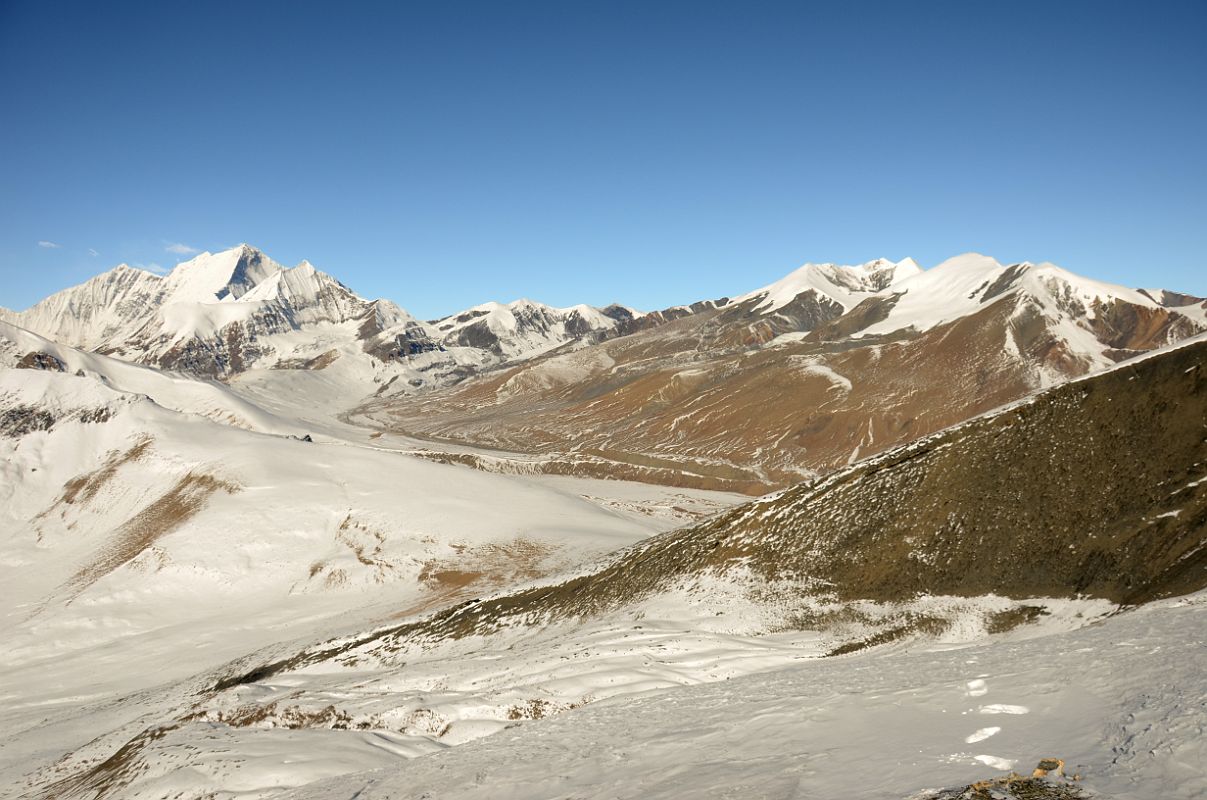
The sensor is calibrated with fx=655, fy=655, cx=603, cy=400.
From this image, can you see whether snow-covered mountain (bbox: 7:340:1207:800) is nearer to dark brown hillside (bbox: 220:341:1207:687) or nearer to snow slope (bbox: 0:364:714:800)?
dark brown hillside (bbox: 220:341:1207:687)

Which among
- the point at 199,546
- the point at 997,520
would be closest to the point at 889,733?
the point at 997,520

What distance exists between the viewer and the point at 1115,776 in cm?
788

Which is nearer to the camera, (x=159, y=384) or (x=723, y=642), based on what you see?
(x=723, y=642)

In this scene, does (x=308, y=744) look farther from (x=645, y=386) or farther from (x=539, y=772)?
(x=645, y=386)

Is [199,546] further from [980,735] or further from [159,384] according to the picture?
[159,384]

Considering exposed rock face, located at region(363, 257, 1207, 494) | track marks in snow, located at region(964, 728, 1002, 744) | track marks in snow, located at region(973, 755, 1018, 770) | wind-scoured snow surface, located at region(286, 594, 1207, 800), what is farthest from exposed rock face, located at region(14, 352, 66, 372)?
track marks in snow, located at region(973, 755, 1018, 770)

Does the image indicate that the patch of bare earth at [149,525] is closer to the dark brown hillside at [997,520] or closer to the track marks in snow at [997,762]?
the dark brown hillside at [997,520]

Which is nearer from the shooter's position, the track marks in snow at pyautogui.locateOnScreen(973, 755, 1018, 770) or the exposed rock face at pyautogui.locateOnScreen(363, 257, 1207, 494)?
the track marks in snow at pyautogui.locateOnScreen(973, 755, 1018, 770)

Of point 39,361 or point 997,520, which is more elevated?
point 39,361

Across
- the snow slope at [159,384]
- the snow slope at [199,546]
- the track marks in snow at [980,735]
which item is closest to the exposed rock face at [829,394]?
the snow slope at [159,384]

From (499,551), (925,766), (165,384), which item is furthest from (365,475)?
(165,384)

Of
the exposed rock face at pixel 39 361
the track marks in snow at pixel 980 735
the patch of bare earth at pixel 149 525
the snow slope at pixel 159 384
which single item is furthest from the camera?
the snow slope at pixel 159 384

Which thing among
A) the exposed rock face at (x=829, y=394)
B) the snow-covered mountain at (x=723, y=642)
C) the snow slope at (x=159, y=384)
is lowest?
the snow-covered mountain at (x=723, y=642)

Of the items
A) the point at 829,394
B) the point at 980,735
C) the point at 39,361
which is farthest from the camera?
the point at 829,394
